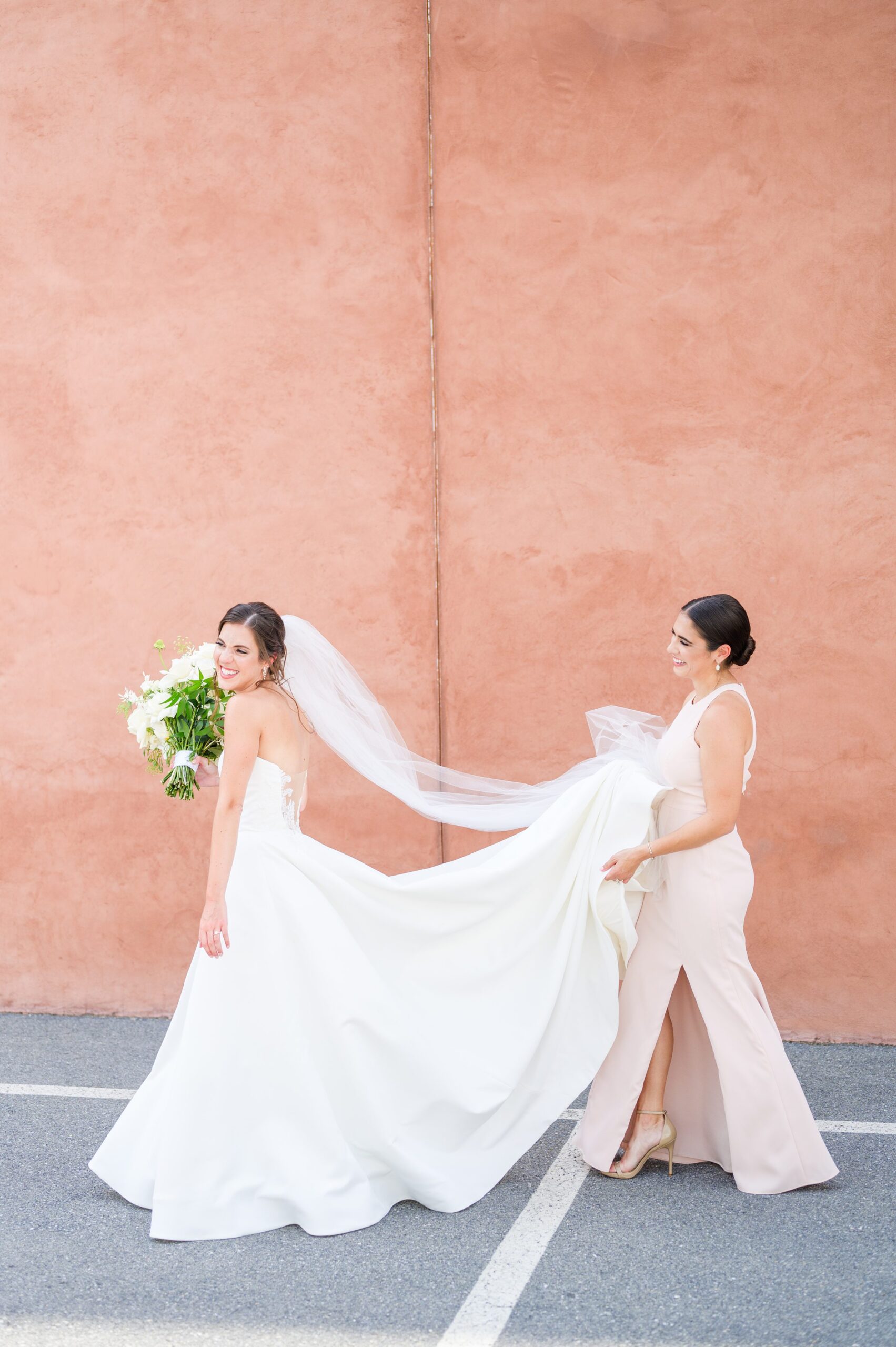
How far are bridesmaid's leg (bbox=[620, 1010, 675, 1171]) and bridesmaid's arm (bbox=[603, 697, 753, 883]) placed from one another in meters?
0.58

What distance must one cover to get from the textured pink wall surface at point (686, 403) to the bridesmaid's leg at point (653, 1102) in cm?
196

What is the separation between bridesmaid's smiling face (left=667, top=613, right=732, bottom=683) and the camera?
4.04 m

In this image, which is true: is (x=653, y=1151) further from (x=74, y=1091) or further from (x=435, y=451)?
(x=435, y=451)

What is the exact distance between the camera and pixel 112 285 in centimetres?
640

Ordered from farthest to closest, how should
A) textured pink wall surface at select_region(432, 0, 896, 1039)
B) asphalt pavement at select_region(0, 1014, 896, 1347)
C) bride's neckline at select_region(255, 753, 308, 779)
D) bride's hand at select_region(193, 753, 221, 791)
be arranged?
textured pink wall surface at select_region(432, 0, 896, 1039), bride's hand at select_region(193, 753, 221, 791), bride's neckline at select_region(255, 753, 308, 779), asphalt pavement at select_region(0, 1014, 896, 1347)

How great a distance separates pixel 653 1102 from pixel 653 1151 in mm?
163

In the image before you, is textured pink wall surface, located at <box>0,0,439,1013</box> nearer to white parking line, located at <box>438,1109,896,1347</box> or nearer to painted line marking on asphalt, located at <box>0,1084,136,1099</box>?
painted line marking on asphalt, located at <box>0,1084,136,1099</box>

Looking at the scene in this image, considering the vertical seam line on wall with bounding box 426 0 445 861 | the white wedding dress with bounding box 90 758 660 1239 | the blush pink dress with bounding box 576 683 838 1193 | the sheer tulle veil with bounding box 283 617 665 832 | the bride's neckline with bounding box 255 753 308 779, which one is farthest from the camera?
the vertical seam line on wall with bounding box 426 0 445 861

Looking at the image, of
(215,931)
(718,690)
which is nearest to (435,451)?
(718,690)

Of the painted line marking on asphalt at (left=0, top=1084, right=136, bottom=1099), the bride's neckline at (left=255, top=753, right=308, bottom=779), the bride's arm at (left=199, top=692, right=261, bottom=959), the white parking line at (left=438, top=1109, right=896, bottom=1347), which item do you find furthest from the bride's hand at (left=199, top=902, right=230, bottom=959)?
the painted line marking on asphalt at (left=0, top=1084, right=136, bottom=1099)

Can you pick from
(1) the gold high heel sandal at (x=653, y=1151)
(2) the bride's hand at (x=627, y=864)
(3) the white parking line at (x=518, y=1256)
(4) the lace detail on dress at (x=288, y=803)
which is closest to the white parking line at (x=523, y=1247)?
(3) the white parking line at (x=518, y=1256)

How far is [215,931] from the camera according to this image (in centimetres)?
379

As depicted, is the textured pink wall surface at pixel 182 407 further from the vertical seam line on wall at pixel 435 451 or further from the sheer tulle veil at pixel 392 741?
the sheer tulle veil at pixel 392 741

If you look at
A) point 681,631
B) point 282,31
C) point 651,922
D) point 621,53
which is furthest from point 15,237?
point 651,922
